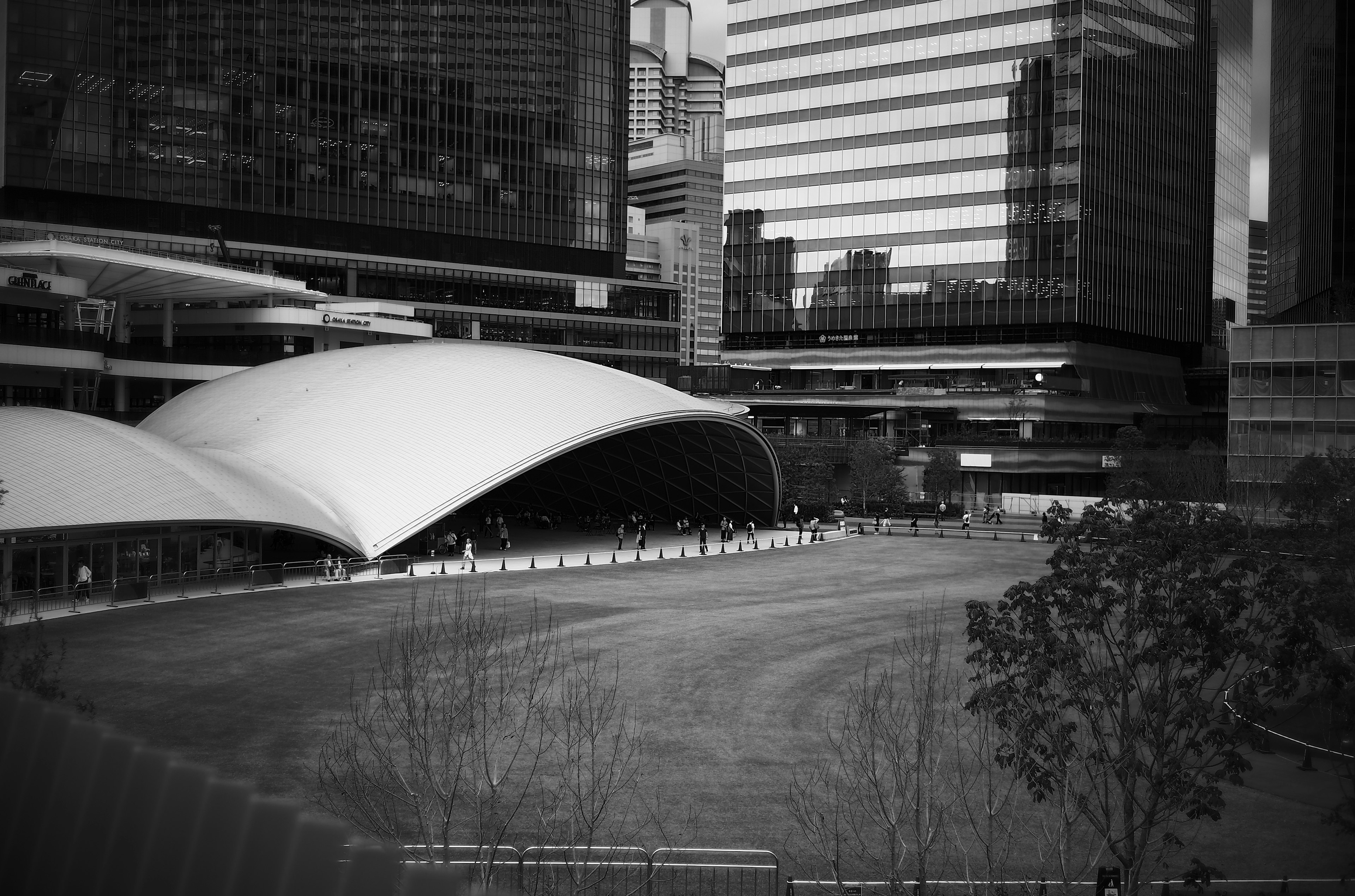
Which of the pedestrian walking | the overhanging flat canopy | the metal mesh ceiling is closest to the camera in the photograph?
the pedestrian walking

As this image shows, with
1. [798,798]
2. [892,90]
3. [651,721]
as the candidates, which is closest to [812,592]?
[651,721]

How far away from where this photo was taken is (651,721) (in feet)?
81.8

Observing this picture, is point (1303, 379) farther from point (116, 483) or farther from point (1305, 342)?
point (116, 483)

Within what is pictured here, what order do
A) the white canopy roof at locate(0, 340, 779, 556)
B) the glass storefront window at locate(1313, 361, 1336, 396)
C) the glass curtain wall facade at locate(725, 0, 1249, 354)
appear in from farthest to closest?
the glass curtain wall facade at locate(725, 0, 1249, 354), the glass storefront window at locate(1313, 361, 1336, 396), the white canopy roof at locate(0, 340, 779, 556)

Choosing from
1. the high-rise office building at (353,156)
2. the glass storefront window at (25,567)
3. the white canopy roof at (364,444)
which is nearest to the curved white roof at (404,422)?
the white canopy roof at (364,444)

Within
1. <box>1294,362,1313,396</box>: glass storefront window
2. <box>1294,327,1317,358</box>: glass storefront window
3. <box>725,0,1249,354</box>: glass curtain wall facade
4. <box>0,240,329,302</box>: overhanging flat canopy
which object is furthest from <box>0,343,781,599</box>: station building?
<box>725,0,1249,354</box>: glass curtain wall facade

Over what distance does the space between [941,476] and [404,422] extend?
48.4 meters

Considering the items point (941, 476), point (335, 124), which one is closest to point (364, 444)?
point (941, 476)

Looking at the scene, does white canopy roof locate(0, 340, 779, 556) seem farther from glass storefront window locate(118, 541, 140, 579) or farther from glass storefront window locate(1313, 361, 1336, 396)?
glass storefront window locate(1313, 361, 1336, 396)

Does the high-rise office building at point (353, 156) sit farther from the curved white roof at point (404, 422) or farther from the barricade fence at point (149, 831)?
the barricade fence at point (149, 831)

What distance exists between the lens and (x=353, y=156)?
411 feet

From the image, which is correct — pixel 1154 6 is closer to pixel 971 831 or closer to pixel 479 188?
pixel 479 188

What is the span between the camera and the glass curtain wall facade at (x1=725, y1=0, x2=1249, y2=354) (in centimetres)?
10825

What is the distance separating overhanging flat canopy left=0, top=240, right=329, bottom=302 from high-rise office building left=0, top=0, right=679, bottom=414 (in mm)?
3018
